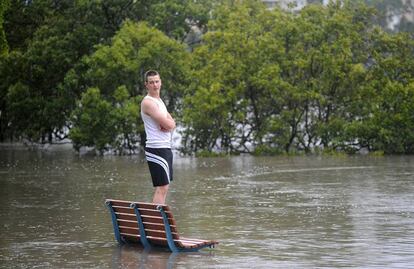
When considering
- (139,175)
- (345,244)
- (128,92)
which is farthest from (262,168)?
(345,244)

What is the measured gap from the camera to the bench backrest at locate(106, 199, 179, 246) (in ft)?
34.8

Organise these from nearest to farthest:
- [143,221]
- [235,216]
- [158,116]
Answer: [143,221], [158,116], [235,216]

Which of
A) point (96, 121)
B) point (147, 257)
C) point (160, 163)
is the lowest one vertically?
point (147, 257)

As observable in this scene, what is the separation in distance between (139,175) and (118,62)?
14.1 meters

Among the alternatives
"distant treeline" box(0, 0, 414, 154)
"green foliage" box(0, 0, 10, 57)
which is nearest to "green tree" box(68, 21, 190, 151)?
"distant treeline" box(0, 0, 414, 154)

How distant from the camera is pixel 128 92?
3847 cm

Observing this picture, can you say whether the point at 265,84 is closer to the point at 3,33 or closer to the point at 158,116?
the point at 3,33

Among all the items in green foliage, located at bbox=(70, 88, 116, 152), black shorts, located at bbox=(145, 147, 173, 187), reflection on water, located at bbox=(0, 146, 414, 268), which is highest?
green foliage, located at bbox=(70, 88, 116, 152)

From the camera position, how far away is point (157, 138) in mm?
11297

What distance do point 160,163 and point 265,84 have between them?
23817 millimetres

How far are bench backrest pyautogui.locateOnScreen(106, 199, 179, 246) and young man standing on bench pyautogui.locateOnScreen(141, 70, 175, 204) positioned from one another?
1.22 feet

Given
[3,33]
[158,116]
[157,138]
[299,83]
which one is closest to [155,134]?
[157,138]

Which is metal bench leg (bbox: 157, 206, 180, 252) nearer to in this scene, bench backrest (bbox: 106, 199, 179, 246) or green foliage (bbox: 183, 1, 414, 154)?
bench backrest (bbox: 106, 199, 179, 246)

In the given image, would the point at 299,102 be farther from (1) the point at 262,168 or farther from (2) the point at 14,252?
(2) the point at 14,252
